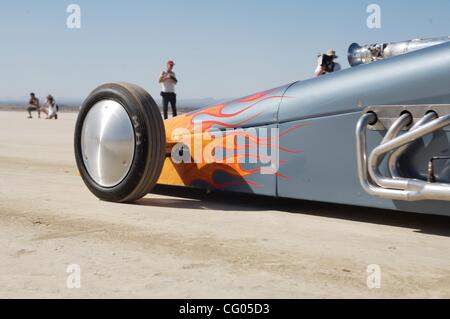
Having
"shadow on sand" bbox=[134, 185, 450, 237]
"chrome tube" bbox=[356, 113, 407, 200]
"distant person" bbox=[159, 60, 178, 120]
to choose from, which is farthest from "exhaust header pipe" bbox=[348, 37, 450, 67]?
"distant person" bbox=[159, 60, 178, 120]

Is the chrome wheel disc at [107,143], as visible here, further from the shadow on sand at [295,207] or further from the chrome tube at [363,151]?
the chrome tube at [363,151]

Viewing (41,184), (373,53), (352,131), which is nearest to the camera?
(352,131)

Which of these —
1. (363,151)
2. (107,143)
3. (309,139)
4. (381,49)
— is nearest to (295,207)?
(309,139)

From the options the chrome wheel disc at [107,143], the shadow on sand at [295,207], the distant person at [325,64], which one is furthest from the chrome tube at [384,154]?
the distant person at [325,64]

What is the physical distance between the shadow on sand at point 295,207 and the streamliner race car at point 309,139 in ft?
0.56

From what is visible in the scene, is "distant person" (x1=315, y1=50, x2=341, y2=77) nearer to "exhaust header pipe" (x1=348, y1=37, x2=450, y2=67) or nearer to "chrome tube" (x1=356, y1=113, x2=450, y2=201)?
"exhaust header pipe" (x1=348, y1=37, x2=450, y2=67)

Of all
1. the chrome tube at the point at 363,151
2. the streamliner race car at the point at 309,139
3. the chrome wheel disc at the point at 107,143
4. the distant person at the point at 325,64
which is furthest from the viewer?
the distant person at the point at 325,64

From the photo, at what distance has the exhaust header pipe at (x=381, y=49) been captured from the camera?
4.55 m

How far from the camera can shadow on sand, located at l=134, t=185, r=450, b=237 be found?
4.27 m

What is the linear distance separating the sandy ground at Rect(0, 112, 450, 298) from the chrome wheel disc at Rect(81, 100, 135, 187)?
0.25m

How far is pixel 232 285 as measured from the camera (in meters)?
2.80
